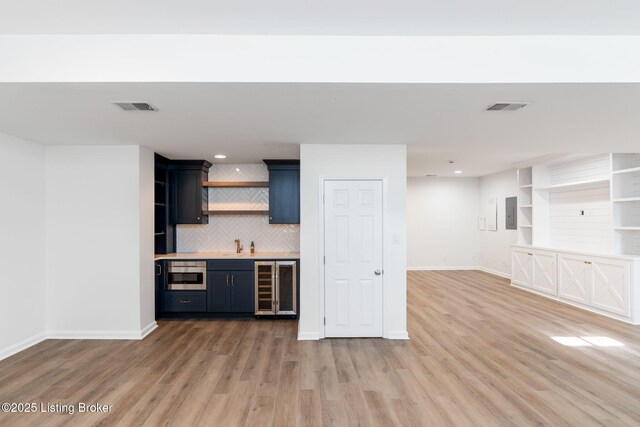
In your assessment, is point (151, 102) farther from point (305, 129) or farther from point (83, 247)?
point (83, 247)

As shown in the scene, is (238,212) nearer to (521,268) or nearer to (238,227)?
(238,227)

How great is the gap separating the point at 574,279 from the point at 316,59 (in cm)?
610

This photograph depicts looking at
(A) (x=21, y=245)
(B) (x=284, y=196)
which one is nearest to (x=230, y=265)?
(B) (x=284, y=196)

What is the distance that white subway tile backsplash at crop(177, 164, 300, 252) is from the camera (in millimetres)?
6023

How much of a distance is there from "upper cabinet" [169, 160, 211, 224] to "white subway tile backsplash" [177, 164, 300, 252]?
33 centimetres

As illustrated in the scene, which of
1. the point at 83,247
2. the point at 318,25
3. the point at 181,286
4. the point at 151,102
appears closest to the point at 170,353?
the point at 181,286

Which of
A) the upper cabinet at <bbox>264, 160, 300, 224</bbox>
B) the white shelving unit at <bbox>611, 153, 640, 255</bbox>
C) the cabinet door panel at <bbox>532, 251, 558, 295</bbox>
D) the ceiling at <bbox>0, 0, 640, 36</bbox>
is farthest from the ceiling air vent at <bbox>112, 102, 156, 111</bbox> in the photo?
the cabinet door panel at <bbox>532, 251, 558, 295</bbox>

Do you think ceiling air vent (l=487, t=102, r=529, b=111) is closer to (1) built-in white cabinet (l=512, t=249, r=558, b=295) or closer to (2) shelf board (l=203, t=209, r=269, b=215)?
A: (2) shelf board (l=203, t=209, r=269, b=215)

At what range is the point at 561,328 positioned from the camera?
4.77m

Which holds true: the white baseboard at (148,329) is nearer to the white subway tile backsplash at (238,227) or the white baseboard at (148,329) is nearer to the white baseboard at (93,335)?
the white baseboard at (93,335)

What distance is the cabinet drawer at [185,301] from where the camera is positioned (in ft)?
17.2

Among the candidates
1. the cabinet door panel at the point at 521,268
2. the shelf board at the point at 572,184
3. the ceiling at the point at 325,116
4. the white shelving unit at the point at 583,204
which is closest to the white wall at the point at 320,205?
the ceiling at the point at 325,116

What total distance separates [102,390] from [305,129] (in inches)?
122

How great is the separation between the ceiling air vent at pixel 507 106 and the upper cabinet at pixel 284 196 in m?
3.20
